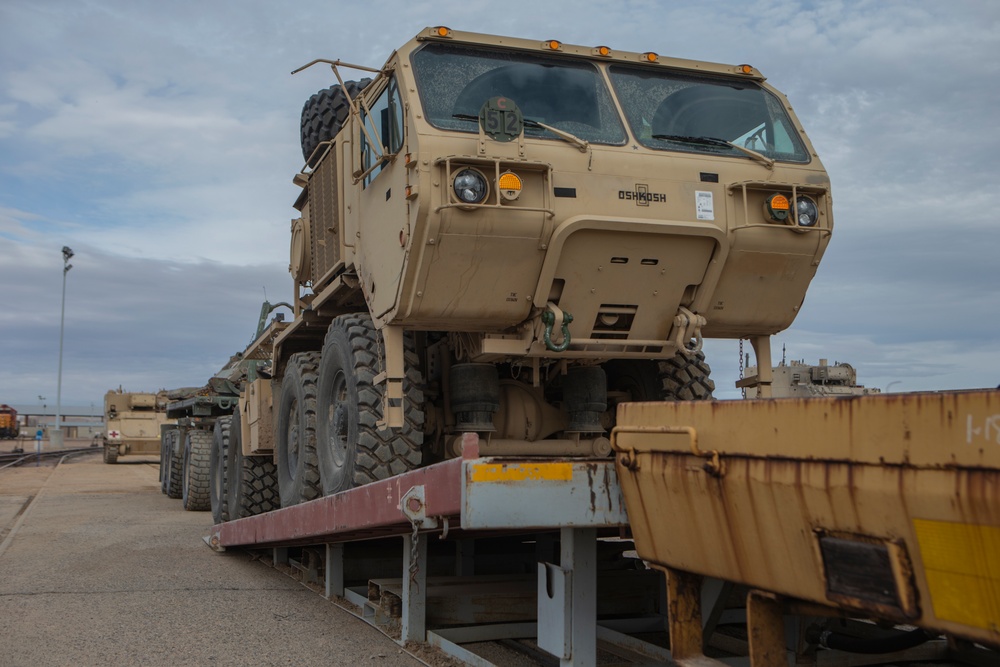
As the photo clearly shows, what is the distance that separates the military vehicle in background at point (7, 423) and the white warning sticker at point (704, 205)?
69426mm

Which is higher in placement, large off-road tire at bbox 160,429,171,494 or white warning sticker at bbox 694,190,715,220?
white warning sticker at bbox 694,190,715,220

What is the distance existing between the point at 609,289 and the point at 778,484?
9.28 ft

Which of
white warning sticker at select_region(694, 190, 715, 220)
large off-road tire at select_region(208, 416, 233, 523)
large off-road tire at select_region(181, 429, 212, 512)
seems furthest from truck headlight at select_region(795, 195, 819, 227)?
large off-road tire at select_region(181, 429, 212, 512)

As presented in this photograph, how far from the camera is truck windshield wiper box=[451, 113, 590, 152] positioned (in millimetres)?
5562

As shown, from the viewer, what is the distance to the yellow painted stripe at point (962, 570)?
235 centimetres

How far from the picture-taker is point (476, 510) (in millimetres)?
3830

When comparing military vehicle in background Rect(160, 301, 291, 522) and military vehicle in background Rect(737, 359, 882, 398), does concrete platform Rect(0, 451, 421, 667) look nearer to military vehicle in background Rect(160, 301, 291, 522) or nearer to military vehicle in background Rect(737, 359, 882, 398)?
military vehicle in background Rect(160, 301, 291, 522)

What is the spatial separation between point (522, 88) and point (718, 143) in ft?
3.83

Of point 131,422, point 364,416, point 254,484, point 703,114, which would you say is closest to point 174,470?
point 254,484

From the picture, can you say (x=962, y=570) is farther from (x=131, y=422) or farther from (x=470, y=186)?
(x=131, y=422)

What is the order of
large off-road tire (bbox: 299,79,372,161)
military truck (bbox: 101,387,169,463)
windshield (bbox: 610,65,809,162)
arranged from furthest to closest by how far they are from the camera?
military truck (bbox: 101,387,169,463)
large off-road tire (bbox: 299,79,372,161)
windshield (bbox: 610,65,809,162)

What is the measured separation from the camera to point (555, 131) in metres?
5.54

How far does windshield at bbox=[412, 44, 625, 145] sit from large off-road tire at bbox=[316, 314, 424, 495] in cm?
145

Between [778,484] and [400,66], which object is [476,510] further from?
[400,66]
